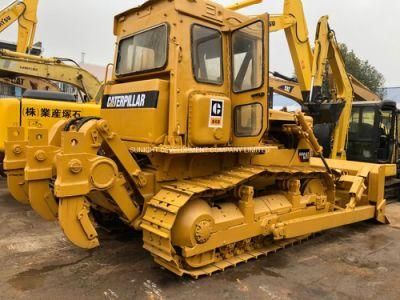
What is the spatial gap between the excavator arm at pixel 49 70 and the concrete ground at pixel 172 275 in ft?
18.3

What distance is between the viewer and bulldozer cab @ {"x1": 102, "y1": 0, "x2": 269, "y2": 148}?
4137 millimetres

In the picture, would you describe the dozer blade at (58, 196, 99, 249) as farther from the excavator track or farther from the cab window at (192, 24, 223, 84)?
the cab window at (192, 24, 223, 84)

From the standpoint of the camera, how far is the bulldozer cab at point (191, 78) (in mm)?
4137

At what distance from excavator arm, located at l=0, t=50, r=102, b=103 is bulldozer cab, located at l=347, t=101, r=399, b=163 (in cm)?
617

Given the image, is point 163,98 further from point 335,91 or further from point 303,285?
point 335,91

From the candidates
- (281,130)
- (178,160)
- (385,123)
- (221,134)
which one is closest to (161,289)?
(178,160)

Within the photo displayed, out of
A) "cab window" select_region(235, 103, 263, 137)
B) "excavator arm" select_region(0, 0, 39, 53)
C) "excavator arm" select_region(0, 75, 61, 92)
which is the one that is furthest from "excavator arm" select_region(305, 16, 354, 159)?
"excavator arm" select_region(0, 0, 39, 53)

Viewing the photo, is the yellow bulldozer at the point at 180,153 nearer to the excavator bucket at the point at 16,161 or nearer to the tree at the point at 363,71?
the excavator bucket at the point at 16,161

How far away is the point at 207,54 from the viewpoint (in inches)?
175

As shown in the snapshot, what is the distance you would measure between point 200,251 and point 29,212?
4.07 m

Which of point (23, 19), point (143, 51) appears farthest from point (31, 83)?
point (143, 51)

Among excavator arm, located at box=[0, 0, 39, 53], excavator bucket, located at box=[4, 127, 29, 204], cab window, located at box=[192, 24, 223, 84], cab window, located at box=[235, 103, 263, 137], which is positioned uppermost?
excavator arm, located at box=[0, 0, 39, 53]

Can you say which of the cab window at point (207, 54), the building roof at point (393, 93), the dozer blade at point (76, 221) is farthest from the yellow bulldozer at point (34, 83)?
the building roof at point (393, 93)

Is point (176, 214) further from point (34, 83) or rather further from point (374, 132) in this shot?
point (34, 83)
